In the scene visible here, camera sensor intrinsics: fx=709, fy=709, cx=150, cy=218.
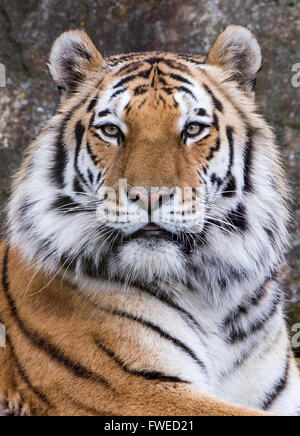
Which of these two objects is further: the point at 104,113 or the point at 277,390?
the point at 277,390

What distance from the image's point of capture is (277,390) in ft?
7.39

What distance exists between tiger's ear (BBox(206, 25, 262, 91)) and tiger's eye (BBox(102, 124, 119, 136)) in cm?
42

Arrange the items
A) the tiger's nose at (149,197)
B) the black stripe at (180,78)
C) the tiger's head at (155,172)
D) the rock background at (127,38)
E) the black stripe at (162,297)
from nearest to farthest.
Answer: the tiger's nose at (149,197), the tiger's head at (155,172), the black stripe at (162,297), the black stripe at (180,78), the rock background at (127,38)

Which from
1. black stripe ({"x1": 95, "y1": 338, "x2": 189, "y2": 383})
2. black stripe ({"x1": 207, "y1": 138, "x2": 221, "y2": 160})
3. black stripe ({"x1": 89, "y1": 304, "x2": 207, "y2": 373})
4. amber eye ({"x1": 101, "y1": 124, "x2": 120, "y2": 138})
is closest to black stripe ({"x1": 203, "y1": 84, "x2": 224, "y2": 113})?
black stripe ({"x1": 207, "y1": 138, "x2": 221, "y2": 160})

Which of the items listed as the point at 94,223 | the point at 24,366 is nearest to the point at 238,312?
the point at 94,223

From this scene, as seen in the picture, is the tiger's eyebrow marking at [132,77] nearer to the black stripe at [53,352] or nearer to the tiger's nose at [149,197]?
the tiger's nose at [149,197]

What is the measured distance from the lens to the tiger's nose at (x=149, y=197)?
1.83 meters

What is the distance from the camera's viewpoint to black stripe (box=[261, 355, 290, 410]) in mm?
2227

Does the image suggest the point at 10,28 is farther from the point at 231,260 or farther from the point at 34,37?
the point at 231,260

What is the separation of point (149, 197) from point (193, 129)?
323 mm

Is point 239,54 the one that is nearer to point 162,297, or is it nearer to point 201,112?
point 201,112

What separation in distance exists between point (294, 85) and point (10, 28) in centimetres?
149

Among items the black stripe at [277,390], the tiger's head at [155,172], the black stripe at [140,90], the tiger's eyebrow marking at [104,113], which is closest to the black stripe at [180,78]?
the tiger's head at [155,172]

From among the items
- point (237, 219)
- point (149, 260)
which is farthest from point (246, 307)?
point (149, 260)
